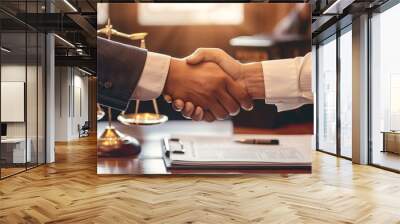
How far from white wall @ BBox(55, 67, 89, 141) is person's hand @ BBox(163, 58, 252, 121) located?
10.6 metres

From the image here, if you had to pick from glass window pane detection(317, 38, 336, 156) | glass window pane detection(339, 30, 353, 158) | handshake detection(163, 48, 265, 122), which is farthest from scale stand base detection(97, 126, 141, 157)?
glass window pane detection(317, 38, 336, 156)

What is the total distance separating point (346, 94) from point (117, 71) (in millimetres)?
5516

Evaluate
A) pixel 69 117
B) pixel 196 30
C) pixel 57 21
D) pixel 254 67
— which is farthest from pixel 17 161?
pixel 69 117

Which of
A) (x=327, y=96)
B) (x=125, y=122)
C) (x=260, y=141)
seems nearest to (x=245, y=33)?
(x=260, y=141)

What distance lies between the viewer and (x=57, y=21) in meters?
7.55

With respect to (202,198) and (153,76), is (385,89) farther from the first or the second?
(202,198)

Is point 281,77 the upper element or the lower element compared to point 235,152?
upper

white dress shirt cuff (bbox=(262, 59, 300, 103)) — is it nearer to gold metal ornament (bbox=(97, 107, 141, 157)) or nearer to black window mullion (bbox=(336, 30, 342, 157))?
gold metal ornament (bbox=(97, 107, 141, 157))

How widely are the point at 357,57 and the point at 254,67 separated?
3.16 m

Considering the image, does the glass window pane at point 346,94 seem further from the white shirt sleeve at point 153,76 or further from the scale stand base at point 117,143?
the scale stand base at point 117,143

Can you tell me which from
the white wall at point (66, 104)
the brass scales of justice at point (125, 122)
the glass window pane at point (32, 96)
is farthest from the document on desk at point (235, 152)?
the white wall at point (66, 104)

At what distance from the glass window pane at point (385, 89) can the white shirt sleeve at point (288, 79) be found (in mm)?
2130

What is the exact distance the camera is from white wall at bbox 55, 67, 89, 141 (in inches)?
597

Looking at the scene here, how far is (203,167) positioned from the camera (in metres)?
5.85
